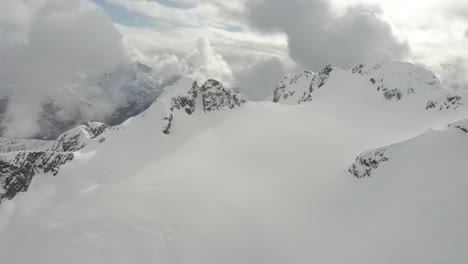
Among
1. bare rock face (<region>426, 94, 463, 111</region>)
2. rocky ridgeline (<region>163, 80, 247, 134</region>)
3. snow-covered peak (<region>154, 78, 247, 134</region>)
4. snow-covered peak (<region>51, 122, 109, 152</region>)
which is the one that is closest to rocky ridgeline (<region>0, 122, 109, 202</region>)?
snow-covered peak (<region>51, 122, 109, 152</region>)

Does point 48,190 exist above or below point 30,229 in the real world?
above

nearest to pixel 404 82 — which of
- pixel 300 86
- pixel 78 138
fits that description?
pixel 300 86

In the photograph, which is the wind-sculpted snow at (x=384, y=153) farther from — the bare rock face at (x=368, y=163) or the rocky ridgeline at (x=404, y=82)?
the rocky ridgeline at (x=404, y=82)

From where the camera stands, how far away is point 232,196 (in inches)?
1980

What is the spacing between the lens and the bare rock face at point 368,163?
170 feet

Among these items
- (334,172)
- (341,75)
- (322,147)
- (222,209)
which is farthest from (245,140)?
(341,75)

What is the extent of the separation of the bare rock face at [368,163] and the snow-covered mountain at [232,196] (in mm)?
174

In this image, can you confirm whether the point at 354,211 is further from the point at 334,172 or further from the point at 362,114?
the point at 362,114

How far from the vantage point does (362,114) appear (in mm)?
108312

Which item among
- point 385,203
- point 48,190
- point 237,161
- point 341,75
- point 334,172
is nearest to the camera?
point 385,203

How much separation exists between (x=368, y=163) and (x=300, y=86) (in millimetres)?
117223

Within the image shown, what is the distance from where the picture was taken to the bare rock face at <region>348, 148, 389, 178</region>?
170 ft

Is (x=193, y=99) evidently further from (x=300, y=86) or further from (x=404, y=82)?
(x=300, y=86)

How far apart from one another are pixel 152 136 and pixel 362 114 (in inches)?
2765
